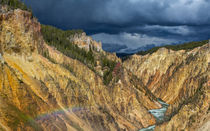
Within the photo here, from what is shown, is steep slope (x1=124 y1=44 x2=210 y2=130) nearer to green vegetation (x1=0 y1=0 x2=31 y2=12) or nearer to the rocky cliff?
the rocky cliff

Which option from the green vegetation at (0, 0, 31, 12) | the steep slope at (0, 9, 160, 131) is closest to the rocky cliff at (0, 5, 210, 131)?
the steep slope at (0, 9, 160, 131)

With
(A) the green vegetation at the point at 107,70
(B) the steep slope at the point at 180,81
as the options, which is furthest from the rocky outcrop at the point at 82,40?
(B) the steep slope at the point at 180,81

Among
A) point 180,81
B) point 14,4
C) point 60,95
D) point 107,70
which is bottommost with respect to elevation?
point 180,81

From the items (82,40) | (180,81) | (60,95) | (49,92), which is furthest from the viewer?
(180,81)

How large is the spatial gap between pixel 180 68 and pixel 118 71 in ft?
112

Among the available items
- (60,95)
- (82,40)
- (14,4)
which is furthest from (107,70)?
(14,4)

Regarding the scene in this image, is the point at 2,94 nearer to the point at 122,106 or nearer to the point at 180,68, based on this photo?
the point at 122,106

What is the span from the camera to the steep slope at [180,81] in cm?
3741

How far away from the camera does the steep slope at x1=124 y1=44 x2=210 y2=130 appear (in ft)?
123

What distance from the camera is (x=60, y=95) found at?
3588 centimetres

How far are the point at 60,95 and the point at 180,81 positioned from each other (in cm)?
5398

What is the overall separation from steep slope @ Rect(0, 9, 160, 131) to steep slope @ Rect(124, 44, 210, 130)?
9191 mm

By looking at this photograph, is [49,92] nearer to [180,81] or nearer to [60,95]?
[60,95]

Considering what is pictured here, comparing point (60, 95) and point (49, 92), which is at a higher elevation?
point (49, 92)
